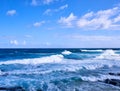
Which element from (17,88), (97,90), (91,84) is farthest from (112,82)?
(17,88)

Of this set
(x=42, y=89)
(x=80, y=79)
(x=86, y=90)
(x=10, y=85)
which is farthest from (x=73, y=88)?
(x=10, y=85)

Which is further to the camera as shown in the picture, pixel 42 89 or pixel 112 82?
pixel 112 82

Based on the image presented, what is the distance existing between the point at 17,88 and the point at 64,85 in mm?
2696

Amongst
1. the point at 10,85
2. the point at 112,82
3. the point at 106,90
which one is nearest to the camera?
the point at 106,90

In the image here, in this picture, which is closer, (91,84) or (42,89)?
(42,89)

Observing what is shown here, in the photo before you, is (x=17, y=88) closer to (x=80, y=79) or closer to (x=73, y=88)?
(x=73, y=88)

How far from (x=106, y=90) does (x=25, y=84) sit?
4.57 m

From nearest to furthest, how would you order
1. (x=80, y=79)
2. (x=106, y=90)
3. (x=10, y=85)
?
(x=106, y=90)
(x=10, y=85)
(x=80, y=79)

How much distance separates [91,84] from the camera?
1344cm

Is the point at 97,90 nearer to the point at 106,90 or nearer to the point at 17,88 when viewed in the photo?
the point at 106,90

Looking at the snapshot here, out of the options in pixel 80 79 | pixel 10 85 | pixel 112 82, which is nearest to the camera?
pixel 10 85

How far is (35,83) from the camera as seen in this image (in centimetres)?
1353

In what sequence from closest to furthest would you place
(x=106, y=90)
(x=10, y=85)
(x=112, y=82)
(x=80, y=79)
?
(x=106, y=90) → (x=10, y=85) → (x=112, y=82) → (x=80, y=79)

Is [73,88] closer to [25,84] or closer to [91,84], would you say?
[91,84]
